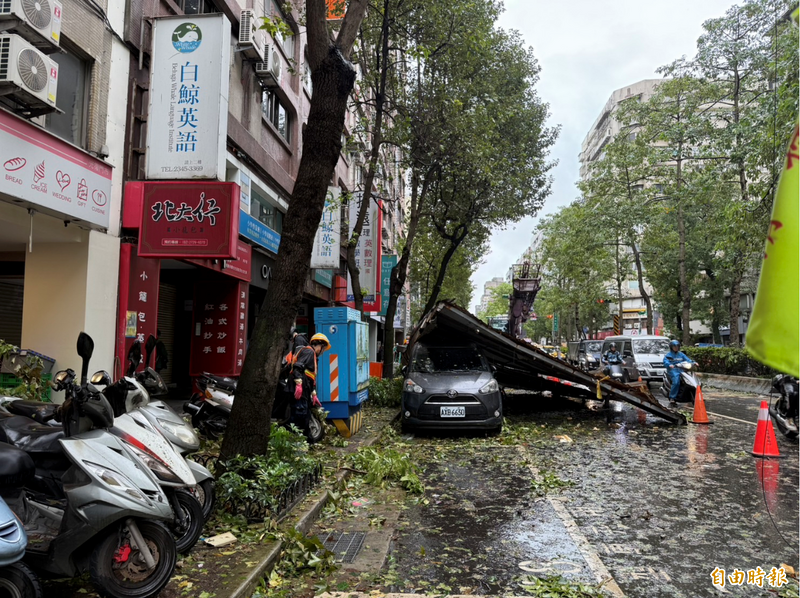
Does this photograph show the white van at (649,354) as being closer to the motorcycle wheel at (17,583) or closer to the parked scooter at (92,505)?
the parked scooter at (92,505)

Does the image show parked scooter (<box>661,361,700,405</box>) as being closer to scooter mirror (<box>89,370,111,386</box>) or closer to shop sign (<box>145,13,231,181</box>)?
shop sign (<box>145,13,231,181</box>)

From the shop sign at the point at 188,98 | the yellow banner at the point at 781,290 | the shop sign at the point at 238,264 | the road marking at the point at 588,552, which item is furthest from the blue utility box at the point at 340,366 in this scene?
the yellow banner at the point at 781,290

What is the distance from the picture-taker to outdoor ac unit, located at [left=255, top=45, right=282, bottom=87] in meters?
14.3

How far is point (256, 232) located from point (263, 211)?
2.49 metres

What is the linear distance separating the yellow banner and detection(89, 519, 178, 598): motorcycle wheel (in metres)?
3.26

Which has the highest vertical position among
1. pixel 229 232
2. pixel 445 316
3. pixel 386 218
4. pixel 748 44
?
pixel 748 44

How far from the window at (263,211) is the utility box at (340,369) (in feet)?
22.0

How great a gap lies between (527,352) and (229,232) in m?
6.01

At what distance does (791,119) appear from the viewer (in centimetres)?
1262

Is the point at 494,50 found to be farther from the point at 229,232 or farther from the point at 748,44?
the point at 229,232

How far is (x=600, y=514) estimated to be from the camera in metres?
5.59

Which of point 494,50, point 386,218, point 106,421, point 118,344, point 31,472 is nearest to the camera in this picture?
point 31,472

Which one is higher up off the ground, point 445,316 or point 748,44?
point 748,44

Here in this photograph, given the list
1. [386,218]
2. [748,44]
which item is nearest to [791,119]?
[748,44]
